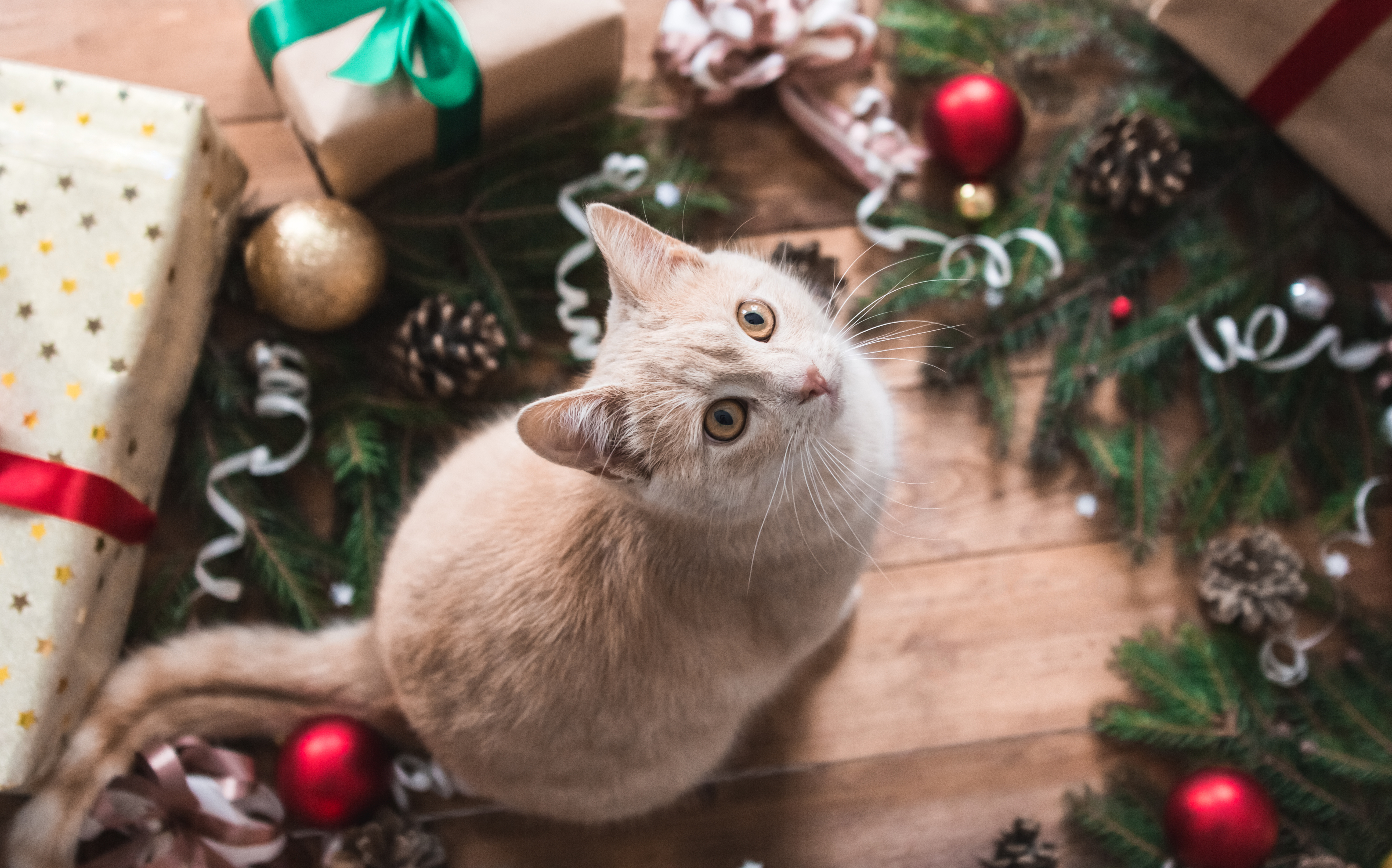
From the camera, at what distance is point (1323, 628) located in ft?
4.43

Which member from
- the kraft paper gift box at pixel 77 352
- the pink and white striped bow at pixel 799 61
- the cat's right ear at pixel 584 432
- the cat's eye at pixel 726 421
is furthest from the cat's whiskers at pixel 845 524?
the kraft paper gift box at pixel 77 352

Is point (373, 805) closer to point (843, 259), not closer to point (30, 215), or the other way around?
point (30, 215)

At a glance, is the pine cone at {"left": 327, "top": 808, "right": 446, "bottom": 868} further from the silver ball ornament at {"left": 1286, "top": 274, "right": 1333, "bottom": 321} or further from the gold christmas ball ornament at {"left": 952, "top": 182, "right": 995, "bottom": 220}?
the silver ball ornament at {"left": 1286, "top": 274, "right": 1333, "bottom": 321}

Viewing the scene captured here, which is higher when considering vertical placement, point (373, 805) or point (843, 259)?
point (843, 259)

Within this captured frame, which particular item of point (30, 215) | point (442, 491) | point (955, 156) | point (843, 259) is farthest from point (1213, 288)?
point (30, 215)

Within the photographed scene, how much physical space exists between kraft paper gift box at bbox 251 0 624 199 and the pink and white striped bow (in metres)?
0.14

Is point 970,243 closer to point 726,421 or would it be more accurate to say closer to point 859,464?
point 859,464

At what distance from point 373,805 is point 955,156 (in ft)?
4.31

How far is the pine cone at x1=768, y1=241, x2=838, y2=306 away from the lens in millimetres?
1320

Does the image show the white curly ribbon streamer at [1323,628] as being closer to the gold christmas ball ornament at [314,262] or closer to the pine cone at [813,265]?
the pine cone at [813,265]

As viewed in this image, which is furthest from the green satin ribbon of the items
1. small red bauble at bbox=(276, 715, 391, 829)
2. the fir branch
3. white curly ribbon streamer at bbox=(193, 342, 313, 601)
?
the fir branch

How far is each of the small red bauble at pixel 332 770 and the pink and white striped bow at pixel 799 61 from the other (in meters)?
1.12

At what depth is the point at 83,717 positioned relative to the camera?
3.79 feet

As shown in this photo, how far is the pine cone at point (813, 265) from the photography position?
132cm
